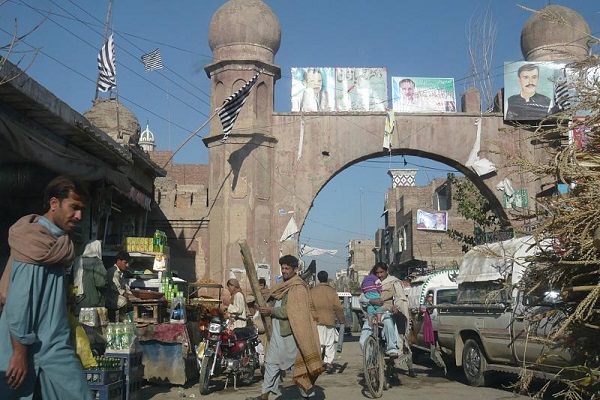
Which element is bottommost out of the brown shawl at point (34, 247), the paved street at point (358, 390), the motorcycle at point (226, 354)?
the paved street at point (358, 390)

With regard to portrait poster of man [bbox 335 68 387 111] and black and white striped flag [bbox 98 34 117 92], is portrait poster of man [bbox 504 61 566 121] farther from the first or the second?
black and white striped flag [bbox 98 34 117 92]

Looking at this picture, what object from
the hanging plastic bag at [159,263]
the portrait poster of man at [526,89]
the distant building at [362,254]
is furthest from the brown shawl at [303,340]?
the distant building at [362,254]

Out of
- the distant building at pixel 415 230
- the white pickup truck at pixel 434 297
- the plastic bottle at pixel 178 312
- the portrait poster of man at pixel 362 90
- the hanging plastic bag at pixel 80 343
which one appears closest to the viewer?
the hanging plastic bag at pixel 80 343

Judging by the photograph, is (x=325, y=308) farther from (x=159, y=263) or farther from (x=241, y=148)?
(x=241, y=148)

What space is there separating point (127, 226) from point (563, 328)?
13.3 meters

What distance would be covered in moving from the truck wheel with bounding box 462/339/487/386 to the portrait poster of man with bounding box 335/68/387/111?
12.9 m

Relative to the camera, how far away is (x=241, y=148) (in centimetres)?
2112

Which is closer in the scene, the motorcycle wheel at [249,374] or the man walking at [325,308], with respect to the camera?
the motorcycle wheel at [249,374]

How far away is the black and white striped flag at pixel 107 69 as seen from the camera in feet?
51.1

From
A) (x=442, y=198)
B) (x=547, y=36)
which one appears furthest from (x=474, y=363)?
(x=442, y=198)

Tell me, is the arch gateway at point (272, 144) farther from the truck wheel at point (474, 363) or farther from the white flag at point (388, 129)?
the truck wheel at point (474, 363)

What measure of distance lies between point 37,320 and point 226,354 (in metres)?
6.45

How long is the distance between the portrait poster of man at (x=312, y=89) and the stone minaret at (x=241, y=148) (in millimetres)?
745

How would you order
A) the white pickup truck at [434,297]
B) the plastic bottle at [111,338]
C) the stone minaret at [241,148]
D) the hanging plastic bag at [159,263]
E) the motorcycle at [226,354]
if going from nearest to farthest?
the plastic bottle at [111,338], the motorcycle at [226,354], the white pickup truck at [434,297], the hanging plastic bag at [159,263], the stone minaret at [241,148]
